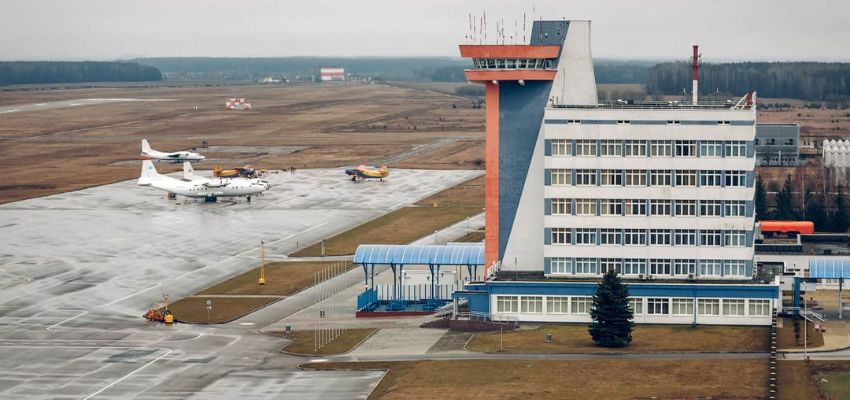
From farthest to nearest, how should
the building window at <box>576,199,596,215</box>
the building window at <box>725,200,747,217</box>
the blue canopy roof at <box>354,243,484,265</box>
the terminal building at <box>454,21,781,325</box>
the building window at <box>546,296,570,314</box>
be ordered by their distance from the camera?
the blue canopy roof at <box>354,243,484,265</box> → the building window at <box>576,199,596,215</box> → the building window at <box>546,296,570,314</box> → the building window at <box>725,200,747,217</box> → the terminal building at <box>454,21,781,325</box>

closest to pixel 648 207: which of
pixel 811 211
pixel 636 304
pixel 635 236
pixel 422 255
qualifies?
pixel 635 236

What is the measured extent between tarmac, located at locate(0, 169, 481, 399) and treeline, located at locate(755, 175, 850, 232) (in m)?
45.3

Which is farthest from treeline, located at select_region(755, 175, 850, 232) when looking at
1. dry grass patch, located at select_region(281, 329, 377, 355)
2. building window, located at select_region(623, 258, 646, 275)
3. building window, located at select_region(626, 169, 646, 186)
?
dry grass patch, located at select_region(281, 329, 377, 355)

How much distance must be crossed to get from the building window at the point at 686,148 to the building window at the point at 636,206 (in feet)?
14.1

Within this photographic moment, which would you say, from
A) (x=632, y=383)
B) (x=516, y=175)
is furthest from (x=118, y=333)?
(x=632, y=383)

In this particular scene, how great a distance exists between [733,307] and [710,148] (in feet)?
37.2

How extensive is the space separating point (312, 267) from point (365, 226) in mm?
26647

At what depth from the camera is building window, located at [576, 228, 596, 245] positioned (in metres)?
99.4

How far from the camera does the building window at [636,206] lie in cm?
9888

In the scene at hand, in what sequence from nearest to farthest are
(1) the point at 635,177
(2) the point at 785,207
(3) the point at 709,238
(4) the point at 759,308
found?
(4) the point at 759,308
(3) the point at 709,238
(1) the point at 635,177
(2) the point at 785,207

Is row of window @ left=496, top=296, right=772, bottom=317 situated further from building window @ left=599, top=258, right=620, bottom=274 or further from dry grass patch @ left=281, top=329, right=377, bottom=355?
dry grass patch @ left=281, top=329, right=377, bottom=355

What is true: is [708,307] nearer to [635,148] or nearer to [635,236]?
[635,236]

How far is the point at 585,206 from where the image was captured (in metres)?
99.6

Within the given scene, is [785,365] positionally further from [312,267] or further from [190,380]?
[312,267]
